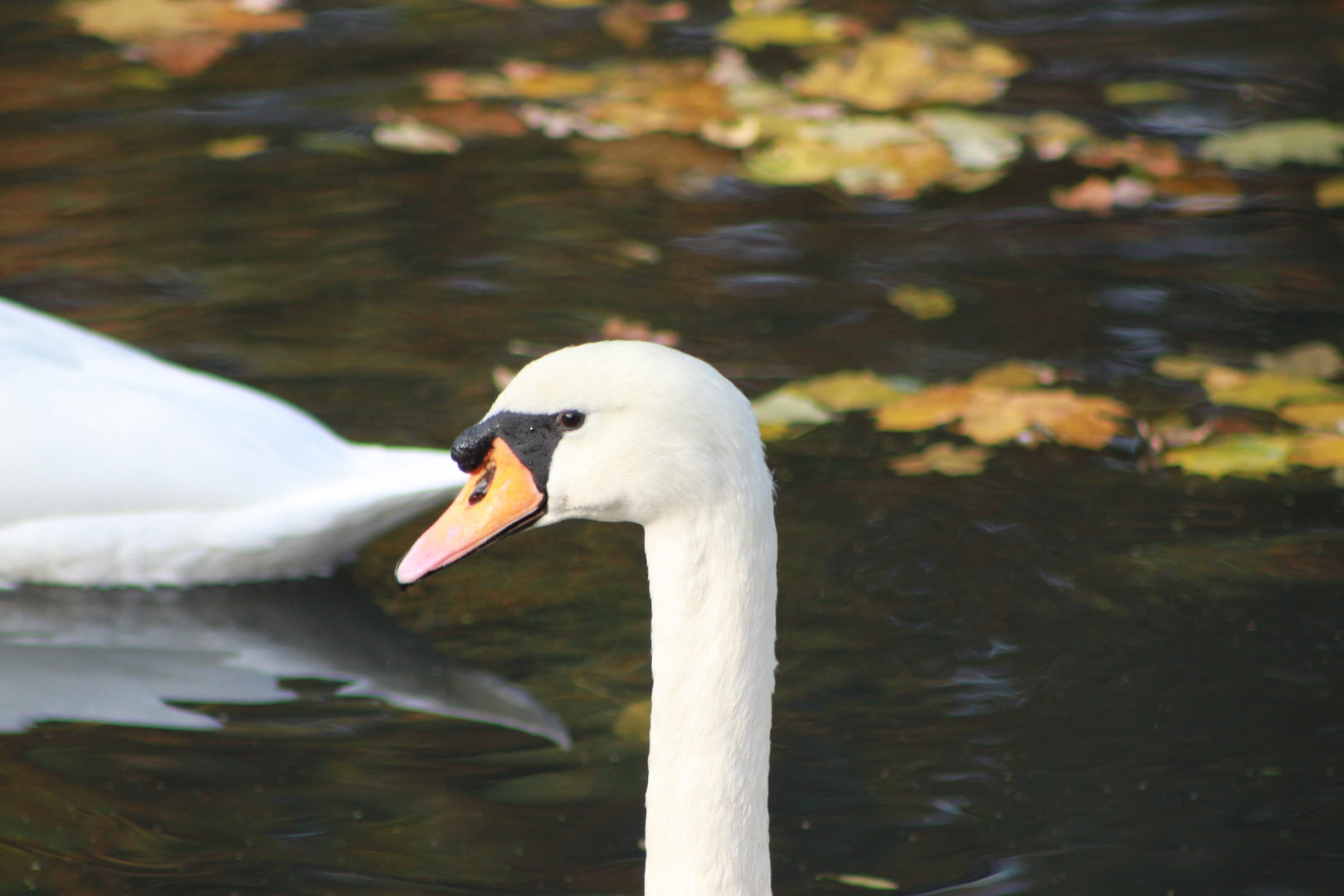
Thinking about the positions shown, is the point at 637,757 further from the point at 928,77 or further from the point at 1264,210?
the point at 928,77

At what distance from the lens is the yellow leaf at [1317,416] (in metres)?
4.30

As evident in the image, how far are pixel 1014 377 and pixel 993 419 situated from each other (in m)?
0.25

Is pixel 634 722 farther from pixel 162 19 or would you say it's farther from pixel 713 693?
pixel 162 19

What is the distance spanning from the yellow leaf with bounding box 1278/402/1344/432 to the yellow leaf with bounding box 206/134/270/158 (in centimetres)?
376

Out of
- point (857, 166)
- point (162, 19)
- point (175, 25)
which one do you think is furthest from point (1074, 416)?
point (162, 19)

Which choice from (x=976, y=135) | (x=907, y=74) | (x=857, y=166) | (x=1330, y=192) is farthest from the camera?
(x=907, y=74)

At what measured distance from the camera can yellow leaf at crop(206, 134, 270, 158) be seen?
6.19m

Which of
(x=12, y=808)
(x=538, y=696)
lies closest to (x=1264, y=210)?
(x=538, y=696)

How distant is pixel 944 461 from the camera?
424cm

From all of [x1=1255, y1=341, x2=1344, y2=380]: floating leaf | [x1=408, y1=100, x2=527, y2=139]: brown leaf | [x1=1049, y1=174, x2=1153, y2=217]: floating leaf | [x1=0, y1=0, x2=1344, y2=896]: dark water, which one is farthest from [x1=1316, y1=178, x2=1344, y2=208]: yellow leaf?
[x1=408, y1=100, x2=527, y2=139]: brown leaf

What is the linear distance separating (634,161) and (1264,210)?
221 cm

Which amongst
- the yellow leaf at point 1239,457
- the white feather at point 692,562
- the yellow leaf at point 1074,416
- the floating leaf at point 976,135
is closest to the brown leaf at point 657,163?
the floating leaf at point 976,135

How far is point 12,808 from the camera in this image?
312cm

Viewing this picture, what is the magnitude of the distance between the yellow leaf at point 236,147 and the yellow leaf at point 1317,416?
12.3 ft
